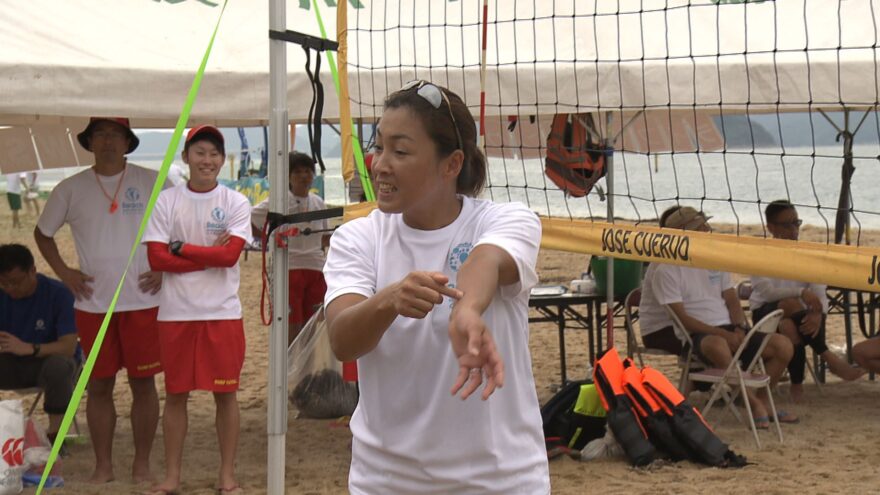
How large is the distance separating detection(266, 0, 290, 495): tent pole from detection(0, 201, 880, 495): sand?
1576mm

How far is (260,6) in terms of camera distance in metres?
5.86

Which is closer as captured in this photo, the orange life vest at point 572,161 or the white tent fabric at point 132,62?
the white tent fabric at point 132,62

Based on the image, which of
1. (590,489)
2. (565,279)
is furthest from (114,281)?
(565,279)

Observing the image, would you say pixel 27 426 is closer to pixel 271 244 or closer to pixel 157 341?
pixel 157 341

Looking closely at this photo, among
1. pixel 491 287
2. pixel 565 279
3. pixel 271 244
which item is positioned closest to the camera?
pixel 491 287

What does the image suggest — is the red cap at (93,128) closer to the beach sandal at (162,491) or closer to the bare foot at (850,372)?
the beach sandal at (162,491)

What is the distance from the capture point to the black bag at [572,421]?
589cm

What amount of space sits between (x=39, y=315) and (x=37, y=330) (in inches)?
3.0

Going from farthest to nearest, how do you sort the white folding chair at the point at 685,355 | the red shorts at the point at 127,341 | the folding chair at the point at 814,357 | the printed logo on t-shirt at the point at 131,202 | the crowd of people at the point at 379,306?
the folding chair at the point at 814,357, the white folding chair at the point at 685,355, the printed logo on t-shirt at the point at 131,202, the red shorts at the point at 127,341, the crowd of people at the point at 379,306

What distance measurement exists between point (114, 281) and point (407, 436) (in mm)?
3508

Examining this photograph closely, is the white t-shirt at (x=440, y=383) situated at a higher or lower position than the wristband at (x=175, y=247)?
lower

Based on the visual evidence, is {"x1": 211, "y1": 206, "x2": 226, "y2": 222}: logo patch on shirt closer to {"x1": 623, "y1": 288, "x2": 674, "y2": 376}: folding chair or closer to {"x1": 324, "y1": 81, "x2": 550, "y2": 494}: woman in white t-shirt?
{"x1": 623, "y1": 288, "x2": 674, "y2": 376}: folding chair

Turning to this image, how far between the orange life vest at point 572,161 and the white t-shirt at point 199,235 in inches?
109

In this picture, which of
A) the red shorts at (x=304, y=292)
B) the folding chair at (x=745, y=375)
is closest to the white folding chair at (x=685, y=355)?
the folding chair at (x=745, y=375)
